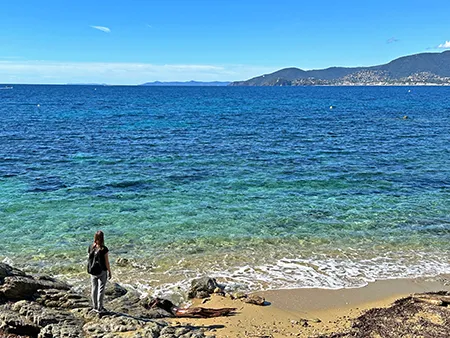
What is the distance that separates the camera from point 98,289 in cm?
1005

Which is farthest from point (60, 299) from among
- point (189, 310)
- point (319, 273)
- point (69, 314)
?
point (319, 273)

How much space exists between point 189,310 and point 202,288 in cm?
118

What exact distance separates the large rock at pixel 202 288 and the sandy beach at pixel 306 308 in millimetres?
236

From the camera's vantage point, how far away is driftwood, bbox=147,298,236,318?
10914 millimetres

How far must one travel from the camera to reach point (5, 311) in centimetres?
970

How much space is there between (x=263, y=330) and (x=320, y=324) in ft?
5.31

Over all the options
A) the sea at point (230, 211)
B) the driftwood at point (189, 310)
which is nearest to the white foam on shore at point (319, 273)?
the sea at point (230, 211)

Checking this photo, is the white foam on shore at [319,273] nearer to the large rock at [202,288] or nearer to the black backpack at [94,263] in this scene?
the large rock at [202,288]

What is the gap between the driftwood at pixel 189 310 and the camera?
10914 mm

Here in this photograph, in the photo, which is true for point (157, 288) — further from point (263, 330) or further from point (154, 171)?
point (154, 171)

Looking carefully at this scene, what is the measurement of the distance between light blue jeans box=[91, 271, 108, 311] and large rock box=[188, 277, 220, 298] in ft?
10.1

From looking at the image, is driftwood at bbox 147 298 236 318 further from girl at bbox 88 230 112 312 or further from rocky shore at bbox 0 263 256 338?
girl at bbox 88 230 112 312

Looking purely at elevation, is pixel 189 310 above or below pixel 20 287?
below

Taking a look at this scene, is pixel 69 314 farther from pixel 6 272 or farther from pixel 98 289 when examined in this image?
pixel 6 272
